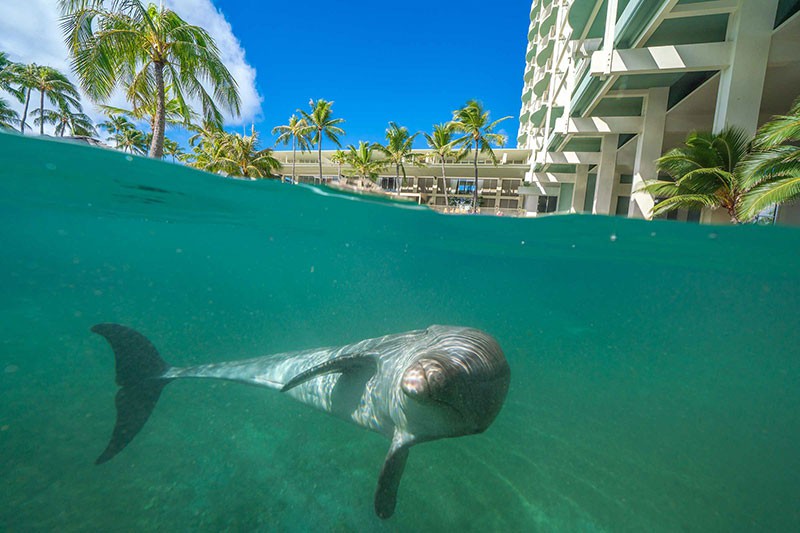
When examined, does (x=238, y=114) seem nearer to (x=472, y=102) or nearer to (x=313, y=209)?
(x=313, y=209)

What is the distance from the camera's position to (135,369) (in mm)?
5281

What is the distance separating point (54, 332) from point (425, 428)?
3297 centimetres

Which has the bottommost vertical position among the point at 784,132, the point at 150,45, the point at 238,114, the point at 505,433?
the point at 505,433

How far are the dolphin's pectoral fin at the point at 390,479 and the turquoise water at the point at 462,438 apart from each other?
152 centimetres

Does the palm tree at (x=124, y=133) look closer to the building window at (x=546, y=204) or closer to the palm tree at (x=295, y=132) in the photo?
the palm tree at (x=295, y=132)

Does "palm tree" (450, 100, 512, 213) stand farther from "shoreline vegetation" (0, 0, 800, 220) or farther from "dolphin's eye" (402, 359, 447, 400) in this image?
"dolphin's eye" (402, 359, 447, 400)

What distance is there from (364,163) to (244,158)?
1333 centimetres

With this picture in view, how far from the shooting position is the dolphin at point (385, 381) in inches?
121

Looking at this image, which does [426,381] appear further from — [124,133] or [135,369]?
[124,133]

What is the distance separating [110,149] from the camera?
6949 millimetres

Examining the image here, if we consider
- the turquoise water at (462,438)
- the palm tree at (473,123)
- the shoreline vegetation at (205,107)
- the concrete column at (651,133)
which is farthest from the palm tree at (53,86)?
the concrete column at (651,133)

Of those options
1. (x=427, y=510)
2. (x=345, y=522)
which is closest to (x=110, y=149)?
(x=345, y=522)

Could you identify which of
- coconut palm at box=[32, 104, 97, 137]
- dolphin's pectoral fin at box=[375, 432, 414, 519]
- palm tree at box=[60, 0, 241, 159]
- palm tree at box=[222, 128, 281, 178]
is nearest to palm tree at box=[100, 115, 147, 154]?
coconut palm at box=[32, 104, 97, 137]

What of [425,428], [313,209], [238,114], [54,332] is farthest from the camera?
[54,332]
